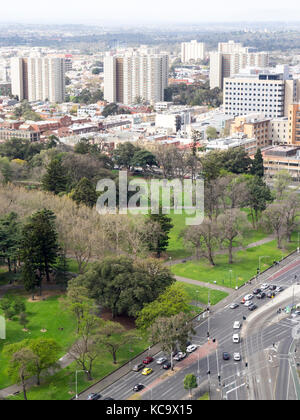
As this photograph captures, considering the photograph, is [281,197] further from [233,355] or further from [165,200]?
[233,355]

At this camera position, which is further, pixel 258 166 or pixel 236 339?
pixel 258 166

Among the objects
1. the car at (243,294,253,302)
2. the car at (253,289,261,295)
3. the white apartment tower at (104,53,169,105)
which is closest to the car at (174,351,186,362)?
the car at (243,294,253,302)

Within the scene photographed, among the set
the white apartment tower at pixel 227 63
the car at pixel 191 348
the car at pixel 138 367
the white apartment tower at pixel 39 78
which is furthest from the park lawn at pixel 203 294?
the white apartment tower at pixel 227 63

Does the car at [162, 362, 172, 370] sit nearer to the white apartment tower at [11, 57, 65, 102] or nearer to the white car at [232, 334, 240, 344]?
the white car at [232, 334, 240, 344]

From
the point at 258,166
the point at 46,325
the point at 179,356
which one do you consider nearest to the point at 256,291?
the point at 179,356

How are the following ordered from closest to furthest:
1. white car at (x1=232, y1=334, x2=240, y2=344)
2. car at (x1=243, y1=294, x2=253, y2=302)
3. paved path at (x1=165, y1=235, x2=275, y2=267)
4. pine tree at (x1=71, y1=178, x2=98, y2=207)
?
white car at (x1=232, y1=334, x2=240, y2=344) < car at (x1=243, y1=294, x2=253, y2=302) < paved path at (x1=165, y1=235, x2=275, y2=267) < pine tree at (x1=71, y1=178, x2=98, y2=207)

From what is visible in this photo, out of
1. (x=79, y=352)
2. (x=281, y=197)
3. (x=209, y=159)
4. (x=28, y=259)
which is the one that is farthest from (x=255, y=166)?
(x=79, y=352)

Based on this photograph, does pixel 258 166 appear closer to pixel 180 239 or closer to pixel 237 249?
pixel 180 239
